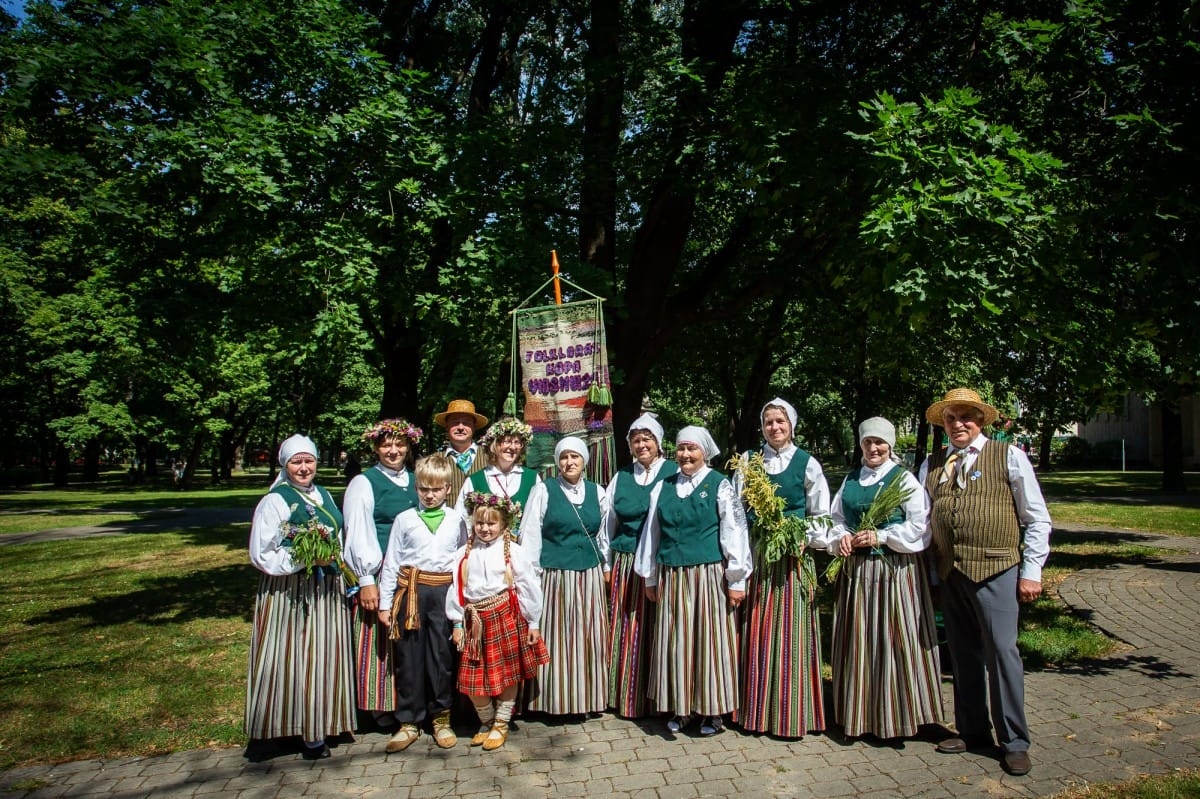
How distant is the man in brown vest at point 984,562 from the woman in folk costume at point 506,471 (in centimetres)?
267

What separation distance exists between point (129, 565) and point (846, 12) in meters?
12.8

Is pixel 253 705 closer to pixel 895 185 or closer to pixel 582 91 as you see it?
pixel 895 185


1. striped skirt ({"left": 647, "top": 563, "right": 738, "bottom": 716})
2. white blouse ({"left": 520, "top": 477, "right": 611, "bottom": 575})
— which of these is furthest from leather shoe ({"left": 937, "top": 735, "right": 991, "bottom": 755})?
white blouse ({"left": 520, "top": 477, "right": 611, "bottom": 575})

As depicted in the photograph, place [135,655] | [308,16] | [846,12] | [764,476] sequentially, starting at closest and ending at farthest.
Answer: [764,476], [135,655], [308,16], [846,12]

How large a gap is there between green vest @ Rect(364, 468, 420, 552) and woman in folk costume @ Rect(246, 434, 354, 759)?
349 mm

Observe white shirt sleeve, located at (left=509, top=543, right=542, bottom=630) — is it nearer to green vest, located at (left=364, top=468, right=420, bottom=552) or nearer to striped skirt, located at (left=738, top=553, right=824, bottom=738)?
green vest, located at (left=364, top=468, right=420, bottom=552)

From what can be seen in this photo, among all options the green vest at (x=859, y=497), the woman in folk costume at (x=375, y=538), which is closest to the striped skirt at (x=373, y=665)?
the woman in folk costume at (x=375, y=538)

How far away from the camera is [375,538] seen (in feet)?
15.8

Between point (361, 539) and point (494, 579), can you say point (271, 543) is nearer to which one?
point (361, 539)

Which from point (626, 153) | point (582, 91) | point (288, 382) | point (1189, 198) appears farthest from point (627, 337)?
point (288, 382)

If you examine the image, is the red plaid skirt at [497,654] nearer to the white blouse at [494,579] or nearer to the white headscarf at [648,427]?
the white blouse at [494,579]

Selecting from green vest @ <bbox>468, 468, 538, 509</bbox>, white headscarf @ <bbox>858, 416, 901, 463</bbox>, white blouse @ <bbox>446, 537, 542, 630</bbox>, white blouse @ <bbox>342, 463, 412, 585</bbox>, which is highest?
white headscarf @ <bbox>858, 416, 901, 463</bbox>

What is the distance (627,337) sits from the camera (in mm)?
10719

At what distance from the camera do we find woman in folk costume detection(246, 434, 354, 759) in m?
4.47
